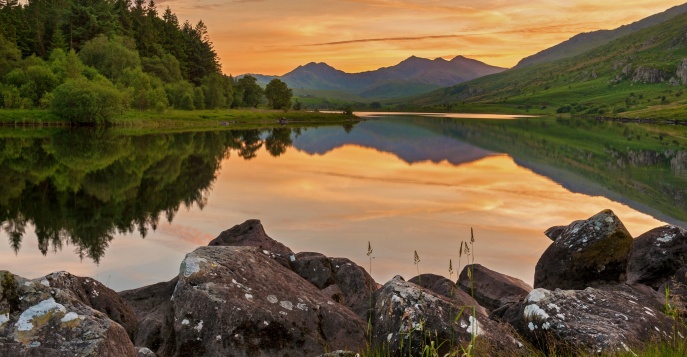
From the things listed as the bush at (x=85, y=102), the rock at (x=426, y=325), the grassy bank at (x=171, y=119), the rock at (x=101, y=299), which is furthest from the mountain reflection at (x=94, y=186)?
the grassy bank at (x=171, y=119)

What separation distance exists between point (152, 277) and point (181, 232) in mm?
8401

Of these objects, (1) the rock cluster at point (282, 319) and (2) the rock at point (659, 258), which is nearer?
(1) the rock cluster at point (282, 319)

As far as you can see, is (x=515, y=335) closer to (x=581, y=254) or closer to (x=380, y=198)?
(x=581, y=254)

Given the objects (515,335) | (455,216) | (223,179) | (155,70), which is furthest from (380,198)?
(155,70)

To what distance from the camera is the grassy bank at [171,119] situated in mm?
116125

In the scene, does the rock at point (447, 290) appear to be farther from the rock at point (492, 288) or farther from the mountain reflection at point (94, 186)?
the mountain reflection at point (94, 186)

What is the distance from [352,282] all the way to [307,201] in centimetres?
2527

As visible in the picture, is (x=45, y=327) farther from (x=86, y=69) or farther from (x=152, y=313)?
(x=86, y=69)

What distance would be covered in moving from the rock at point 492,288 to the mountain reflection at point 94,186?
15838 millimetres

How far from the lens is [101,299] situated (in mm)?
13648

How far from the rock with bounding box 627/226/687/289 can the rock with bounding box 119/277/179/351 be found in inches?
598

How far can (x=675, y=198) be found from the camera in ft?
138

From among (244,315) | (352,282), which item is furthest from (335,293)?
(244,315)

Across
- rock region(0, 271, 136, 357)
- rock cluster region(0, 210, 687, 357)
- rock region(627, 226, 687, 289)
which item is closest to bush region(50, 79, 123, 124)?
rock cluster region(0, 210, 687, 357)
